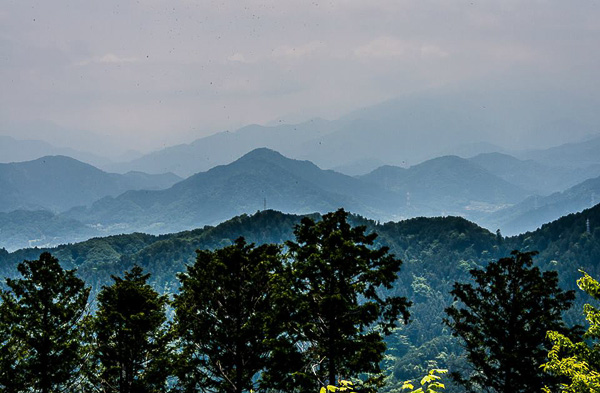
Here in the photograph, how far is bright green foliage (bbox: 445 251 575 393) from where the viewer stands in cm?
2264

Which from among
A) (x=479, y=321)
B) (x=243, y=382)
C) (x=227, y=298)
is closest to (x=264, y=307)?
(x=227, y=298)

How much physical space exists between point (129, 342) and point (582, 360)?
73.5 feet

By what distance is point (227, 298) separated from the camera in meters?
24.2

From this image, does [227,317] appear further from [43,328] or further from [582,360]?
[582,360]

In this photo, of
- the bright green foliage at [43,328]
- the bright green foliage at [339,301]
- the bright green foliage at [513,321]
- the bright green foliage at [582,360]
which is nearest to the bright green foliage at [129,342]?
the bright green foliage at [43,328]

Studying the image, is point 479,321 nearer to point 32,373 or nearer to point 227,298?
point 227,298

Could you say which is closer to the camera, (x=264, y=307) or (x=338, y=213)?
(x=338, y=213)

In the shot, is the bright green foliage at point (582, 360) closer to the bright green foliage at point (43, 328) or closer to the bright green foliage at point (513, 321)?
the bright green foliage at point (513, 321)

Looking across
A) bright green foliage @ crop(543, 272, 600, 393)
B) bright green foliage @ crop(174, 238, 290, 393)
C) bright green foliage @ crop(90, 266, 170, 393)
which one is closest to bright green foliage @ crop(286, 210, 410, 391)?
bright green foliage @ crop(174, 238, 290, 393)

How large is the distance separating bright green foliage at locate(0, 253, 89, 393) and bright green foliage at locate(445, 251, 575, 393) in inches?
811

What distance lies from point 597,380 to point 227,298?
1730 centimetres

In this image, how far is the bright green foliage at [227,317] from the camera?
916 inches

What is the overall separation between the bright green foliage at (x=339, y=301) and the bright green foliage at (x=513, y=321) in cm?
568

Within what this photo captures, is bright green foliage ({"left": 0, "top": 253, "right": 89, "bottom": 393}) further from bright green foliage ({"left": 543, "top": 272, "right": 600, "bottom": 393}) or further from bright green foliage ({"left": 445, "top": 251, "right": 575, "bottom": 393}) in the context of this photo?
bright green foliage ({"left": 543, "top": 272, "right": 600, "bottom": 393})
